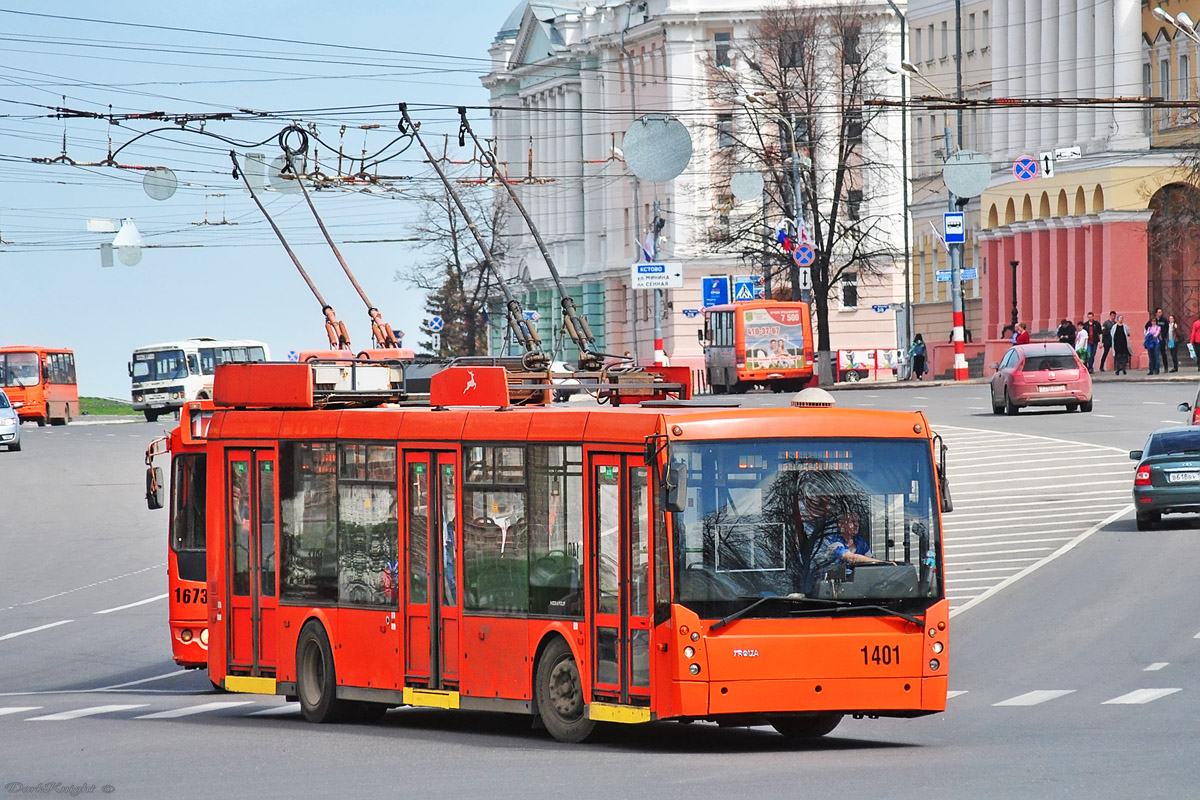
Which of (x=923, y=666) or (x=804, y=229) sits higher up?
(x=804, y=229)

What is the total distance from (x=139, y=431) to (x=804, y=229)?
19.0 metres

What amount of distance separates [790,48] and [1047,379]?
3025cm

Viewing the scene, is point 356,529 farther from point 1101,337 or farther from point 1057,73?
point 1057,73

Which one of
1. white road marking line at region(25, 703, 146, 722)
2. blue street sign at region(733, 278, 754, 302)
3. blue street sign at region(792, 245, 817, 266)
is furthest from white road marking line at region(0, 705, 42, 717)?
blue street sign at region(792, 245, 817, 266)

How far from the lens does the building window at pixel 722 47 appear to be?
101 metres

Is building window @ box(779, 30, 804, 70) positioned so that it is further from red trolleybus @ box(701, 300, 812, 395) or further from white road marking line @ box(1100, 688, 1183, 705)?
white road marking line @ box(1100, 688, 1183, 705)

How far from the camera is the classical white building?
100 metres

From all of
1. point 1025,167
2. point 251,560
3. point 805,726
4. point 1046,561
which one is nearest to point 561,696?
point 805,726

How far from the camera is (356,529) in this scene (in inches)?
696

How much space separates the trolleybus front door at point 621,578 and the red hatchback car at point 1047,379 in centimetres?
3399

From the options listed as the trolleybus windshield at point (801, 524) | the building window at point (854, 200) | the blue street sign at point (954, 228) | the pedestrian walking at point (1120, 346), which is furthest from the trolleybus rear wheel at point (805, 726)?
the building window at point (854, 200)

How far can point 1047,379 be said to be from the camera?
48.5 meters

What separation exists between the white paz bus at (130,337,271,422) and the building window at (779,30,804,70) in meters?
19.4

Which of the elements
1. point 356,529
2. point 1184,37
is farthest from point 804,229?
point 356,529
